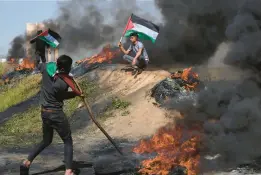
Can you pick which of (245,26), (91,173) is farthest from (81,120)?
(245,26)

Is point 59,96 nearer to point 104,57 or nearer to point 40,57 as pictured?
point 40,57

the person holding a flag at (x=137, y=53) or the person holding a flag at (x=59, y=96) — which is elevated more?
the person holding a flag at (x=137, y=53)

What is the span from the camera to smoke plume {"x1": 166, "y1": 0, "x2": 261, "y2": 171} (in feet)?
22.9

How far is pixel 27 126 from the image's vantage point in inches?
511

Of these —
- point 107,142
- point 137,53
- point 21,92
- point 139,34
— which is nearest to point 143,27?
point 139,34

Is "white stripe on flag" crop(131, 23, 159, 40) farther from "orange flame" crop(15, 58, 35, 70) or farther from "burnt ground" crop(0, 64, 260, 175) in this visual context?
"orange flame" crop(15, 58, 35, 70)

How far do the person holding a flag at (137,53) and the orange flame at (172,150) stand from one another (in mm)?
6403

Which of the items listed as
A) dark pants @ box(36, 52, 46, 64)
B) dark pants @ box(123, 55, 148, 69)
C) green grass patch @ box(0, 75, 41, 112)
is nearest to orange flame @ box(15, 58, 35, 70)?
green grass patch @ box(0, 75, 41, 112)

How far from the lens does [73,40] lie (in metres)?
26.6

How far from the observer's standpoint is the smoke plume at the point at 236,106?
22.9 ft

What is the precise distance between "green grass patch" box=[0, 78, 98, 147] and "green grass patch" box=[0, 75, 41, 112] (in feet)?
12.6

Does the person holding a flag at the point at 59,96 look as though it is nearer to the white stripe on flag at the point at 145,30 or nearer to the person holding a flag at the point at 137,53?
the white stripe on flag at the point at 145,30

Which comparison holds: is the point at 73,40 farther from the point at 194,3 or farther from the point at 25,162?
the point at 25,162

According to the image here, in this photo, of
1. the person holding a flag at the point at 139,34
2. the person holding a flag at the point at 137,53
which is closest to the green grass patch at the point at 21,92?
the person holding a flag at the point at 137,53
